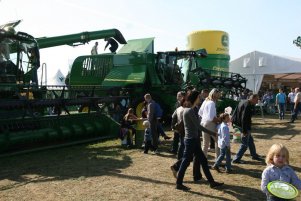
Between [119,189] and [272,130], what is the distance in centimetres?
948

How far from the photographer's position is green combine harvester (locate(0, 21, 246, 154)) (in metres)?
10.0

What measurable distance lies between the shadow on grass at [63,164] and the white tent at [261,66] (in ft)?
58.6

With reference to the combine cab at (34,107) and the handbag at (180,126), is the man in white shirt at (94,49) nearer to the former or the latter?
the combine cab at (34,107)

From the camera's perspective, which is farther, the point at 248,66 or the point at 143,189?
the point at 248,66

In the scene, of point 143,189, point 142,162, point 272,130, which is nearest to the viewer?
point 143,189

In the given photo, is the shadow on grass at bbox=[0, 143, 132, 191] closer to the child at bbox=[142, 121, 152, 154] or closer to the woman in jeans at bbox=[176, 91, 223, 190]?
the child at bbox=[142, 121, 152, 154]

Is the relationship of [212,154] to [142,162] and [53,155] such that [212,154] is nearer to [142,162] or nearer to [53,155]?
Answer: [142,162]

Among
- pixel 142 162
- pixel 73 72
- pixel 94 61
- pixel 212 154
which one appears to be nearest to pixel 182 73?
pixel 94 61

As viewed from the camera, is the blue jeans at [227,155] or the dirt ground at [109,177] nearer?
the dirt ground at [109,177]

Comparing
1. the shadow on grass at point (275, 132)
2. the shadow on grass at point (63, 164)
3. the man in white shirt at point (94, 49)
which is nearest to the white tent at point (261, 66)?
the shadow on grass at point (275, 132)

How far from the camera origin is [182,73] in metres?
16.6

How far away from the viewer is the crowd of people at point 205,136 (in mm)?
4062

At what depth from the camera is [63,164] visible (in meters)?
8.52

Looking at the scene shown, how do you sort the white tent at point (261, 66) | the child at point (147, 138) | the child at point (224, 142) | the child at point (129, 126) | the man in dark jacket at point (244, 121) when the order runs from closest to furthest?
the child at point (224, 142) → the man in dark jacket at point (244, 121) → the child at point (147, 138) → the child at point (129, 126) → the white tent at point (261, 66)
